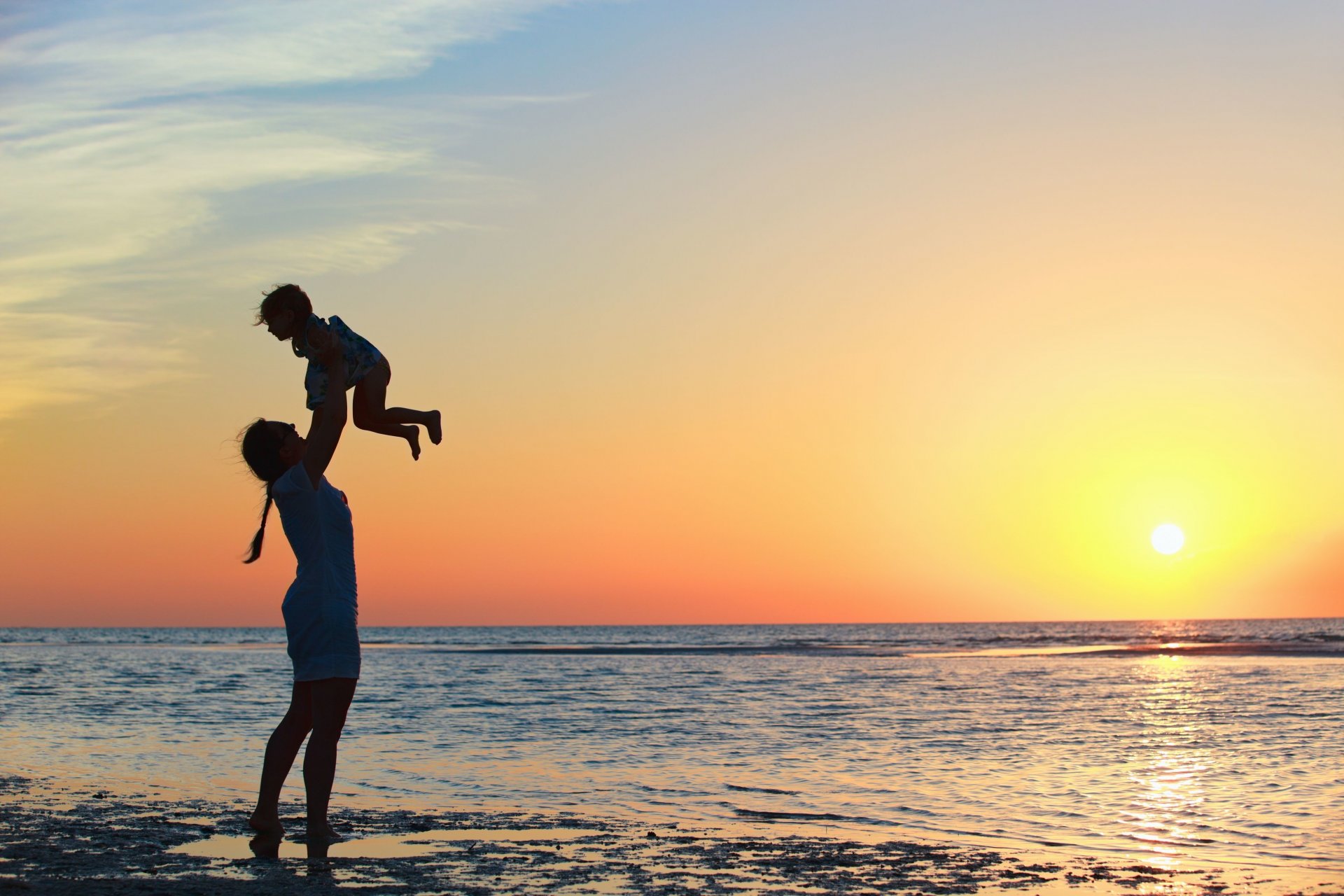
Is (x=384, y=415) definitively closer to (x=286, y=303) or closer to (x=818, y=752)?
(x=286, y=303)

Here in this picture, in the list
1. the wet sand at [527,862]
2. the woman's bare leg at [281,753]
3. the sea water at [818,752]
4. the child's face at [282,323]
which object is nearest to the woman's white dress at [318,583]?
→ the woman's bare leg at [281,753]

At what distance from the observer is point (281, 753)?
20.1 ft

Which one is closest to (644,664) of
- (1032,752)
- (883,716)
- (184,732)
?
(883,716)

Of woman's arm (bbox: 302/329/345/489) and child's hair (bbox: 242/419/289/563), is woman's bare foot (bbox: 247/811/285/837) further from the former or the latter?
woman's arm (bbox: 302/329/345/489)

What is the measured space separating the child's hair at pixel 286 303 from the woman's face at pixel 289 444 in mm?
618

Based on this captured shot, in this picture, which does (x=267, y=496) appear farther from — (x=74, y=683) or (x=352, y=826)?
(x=74, y=683)

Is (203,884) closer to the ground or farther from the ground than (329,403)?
closer to the ground

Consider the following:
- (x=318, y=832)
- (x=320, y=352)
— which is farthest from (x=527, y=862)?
(x=320, y=352)

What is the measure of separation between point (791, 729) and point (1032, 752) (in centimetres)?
365

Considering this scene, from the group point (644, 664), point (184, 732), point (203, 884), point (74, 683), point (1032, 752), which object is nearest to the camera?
point (203, 884)

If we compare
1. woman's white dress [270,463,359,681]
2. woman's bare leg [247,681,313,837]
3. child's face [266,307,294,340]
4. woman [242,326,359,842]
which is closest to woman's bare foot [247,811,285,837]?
woman's bare leg [247,681,313,837]

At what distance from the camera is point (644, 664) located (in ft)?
129

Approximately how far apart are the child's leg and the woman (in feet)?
0.81

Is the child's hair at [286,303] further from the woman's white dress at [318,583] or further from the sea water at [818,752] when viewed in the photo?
the sea water at [818,752]
